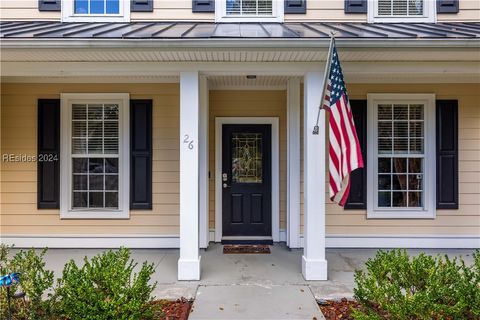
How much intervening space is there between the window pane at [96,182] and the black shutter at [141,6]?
268 centimetres

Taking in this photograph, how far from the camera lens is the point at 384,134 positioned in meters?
5.73

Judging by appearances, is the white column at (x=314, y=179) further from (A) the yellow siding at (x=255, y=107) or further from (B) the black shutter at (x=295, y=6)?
(B) the black shutter at (x=295, y=6)

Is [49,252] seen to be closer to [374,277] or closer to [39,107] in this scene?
[39,107]

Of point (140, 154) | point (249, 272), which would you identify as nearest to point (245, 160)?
point (140, 154)

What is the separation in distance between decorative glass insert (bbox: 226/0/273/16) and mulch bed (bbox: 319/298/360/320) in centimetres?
430

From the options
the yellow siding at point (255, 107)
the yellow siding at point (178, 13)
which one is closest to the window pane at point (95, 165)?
the yellow siding at point (255, 107)

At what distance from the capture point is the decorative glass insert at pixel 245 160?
20.0ft

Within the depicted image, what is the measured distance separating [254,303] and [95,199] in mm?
3326

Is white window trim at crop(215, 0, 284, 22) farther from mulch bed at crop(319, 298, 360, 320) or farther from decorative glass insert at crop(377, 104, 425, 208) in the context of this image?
mulch bed at crop(319, 298, 360, 320)

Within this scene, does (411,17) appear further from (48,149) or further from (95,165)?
(48,149)

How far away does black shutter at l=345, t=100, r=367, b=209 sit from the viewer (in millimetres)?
5641

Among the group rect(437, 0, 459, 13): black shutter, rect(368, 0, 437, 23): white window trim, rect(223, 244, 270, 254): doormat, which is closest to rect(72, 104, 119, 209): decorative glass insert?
rect(223, 244, 270, 254): doormat

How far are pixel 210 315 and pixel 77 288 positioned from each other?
4.09 feet

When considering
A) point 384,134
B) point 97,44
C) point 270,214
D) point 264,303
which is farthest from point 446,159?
point 97,44
